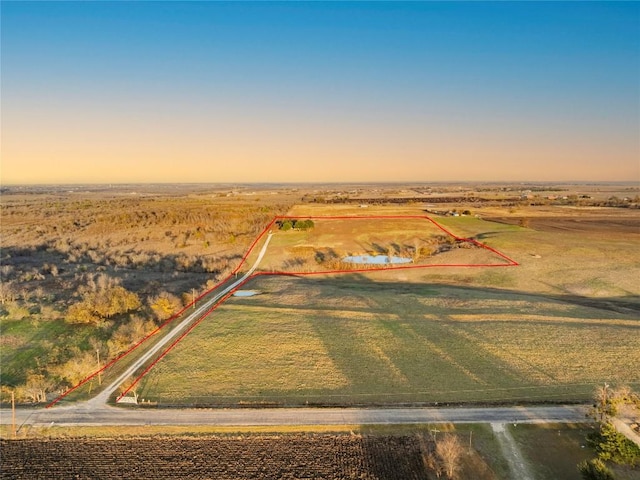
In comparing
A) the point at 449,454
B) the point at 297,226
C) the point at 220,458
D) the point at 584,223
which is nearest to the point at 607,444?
the point at 449,454

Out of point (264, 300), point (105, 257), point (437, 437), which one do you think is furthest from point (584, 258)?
point (105, 257)

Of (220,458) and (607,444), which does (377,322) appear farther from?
(220,458)

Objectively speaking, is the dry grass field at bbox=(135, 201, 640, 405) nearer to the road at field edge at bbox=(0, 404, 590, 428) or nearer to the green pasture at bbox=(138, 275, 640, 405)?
the green pasture at bbox=(138, 275, 640, 405)

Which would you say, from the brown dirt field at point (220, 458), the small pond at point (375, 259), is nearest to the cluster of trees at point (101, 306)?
the brown dirt field at point (220, 458)

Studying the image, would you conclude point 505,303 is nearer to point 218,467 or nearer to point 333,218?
point 218,467

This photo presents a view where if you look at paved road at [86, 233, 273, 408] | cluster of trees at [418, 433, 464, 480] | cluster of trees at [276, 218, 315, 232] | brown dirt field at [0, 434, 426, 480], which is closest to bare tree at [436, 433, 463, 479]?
cluster of trees at [418, 433, 464, 480]
